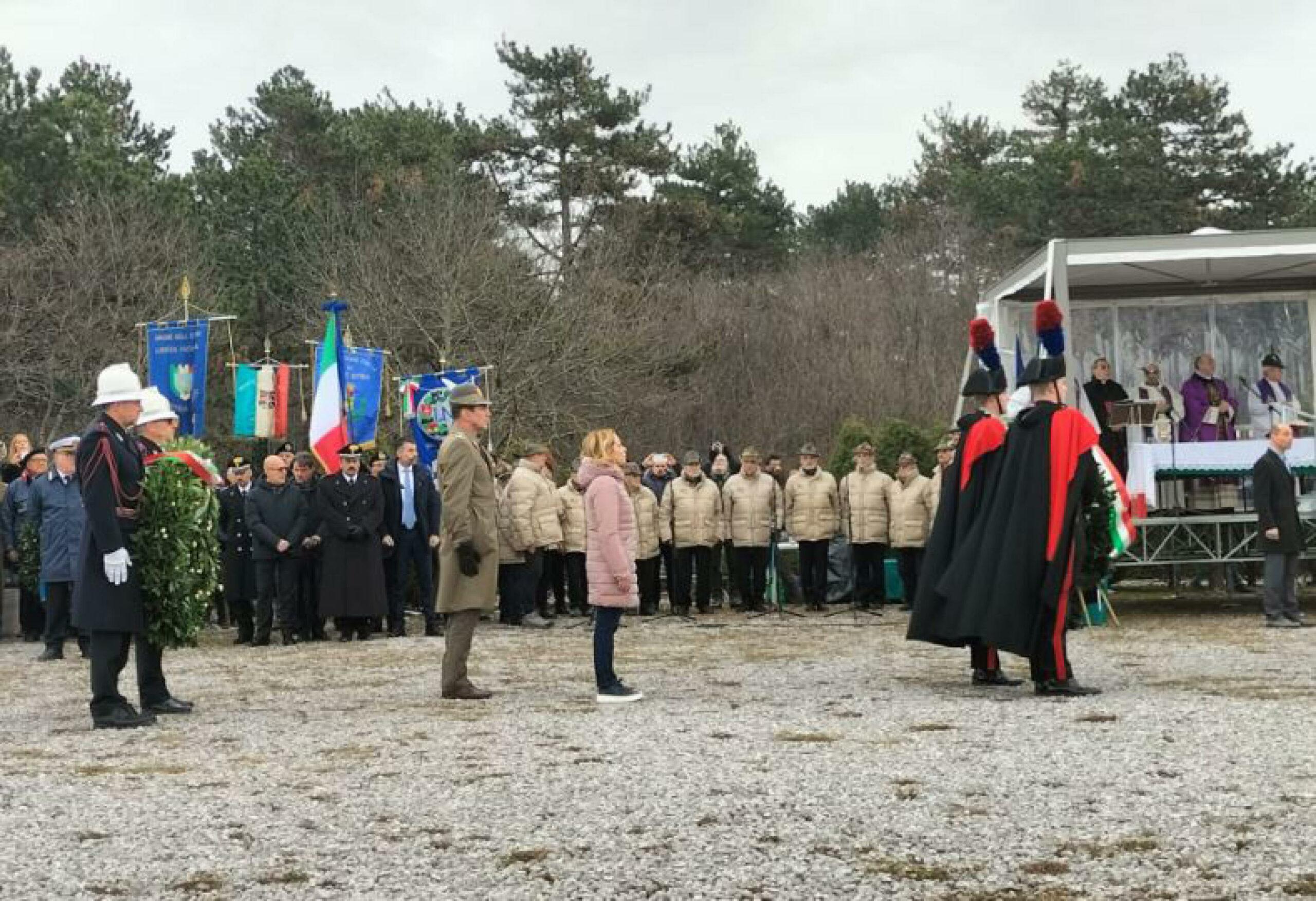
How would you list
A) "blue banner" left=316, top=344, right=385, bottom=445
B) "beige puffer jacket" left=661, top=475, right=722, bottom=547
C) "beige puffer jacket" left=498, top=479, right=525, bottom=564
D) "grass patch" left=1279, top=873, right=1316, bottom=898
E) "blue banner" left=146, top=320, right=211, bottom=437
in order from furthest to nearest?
"blue banner" left=146, top=320, right=211, bottom=437 < "blue banner" left=316, top=344, right=385, bottom=445 < "beige puffer jacket" left=661, top=475, right=722, bottom=547 < "beige puffer jacket" left=498, top=479, right=525, bottom=564 < "grass patch" left=1279, top=873, right=1316, bottom=898

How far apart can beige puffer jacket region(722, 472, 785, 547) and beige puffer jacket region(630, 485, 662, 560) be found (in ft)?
2.52

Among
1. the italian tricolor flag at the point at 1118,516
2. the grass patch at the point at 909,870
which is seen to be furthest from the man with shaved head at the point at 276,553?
the grass patch at the point at 909,870

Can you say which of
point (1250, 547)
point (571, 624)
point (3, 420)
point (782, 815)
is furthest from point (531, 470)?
point (3, 420)

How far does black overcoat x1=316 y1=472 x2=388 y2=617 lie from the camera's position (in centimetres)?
1681

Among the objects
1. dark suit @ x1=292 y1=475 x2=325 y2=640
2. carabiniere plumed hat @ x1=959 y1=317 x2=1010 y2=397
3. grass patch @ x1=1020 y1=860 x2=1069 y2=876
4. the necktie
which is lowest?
grass patch @ x1=1020 y1=860 x2=1069 y2=876

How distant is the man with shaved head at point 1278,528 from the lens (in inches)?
648

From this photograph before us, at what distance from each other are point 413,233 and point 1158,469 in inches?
906

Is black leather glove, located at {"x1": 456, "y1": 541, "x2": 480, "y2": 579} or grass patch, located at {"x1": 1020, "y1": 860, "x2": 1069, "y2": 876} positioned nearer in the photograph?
grass patch, located at {"x1": 1020, "y1": 860, "x2": 1069, "y2": 876}

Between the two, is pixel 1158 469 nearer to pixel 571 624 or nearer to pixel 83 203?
pixel 571 624

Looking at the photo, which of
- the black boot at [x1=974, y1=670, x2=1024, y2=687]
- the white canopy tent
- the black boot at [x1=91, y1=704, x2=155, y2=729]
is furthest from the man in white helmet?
the white canopy tent

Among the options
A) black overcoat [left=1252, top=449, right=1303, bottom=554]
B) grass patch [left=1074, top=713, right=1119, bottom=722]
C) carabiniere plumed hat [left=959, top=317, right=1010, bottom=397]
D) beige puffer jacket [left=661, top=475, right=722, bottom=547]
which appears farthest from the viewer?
beige puffer jacket [left=661, top=475, right=722, bottom=547]

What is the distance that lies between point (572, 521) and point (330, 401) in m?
3.39

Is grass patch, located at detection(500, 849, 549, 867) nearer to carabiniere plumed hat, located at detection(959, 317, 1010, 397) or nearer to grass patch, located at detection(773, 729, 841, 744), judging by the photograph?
grass patch, located at detection(773, 729, 841, 744)

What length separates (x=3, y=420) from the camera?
40.2 m
